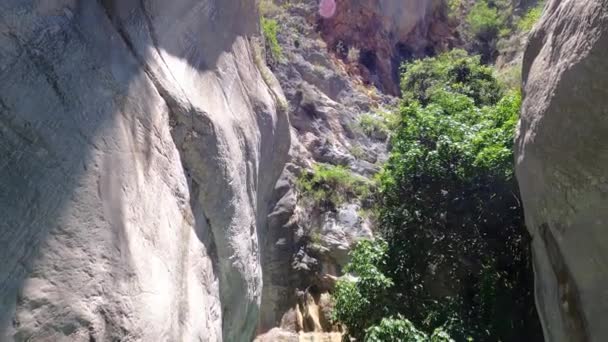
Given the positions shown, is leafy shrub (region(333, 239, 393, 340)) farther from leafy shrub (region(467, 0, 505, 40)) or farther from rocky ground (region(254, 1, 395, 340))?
leafy shrub (region(467, 0, 505, 40))

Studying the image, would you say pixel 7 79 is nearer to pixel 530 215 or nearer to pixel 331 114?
pixel 530 215

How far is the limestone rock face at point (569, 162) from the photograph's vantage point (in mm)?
4695

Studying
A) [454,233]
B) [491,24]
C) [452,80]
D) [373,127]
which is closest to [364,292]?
[454,233]

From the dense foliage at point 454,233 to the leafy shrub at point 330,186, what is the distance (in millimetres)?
3474

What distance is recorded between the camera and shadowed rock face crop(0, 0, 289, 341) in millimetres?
3576

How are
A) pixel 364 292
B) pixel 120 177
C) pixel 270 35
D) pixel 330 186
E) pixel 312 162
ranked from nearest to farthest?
pixel 120 177, pixel 364 292, pixel 270 35, pixel 330 186, pixel 312 162

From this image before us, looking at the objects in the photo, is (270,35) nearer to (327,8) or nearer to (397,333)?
(397,333)

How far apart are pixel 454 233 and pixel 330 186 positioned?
4928 millimetres

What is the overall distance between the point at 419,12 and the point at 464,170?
18185 millimetres

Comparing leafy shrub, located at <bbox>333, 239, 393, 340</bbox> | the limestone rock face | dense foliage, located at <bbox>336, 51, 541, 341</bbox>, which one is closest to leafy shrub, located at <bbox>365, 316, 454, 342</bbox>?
dense foliage, located at <bbox>336, 51, 541, 341</bbox>

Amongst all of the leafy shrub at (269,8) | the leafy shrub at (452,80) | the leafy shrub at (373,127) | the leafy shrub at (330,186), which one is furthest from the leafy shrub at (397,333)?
the leafy shrub at (269,8)

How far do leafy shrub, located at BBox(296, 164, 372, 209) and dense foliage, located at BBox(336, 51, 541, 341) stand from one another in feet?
11.4

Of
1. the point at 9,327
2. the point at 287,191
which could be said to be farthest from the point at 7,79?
the point at 287,191

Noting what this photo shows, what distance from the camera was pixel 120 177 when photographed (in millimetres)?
4402
